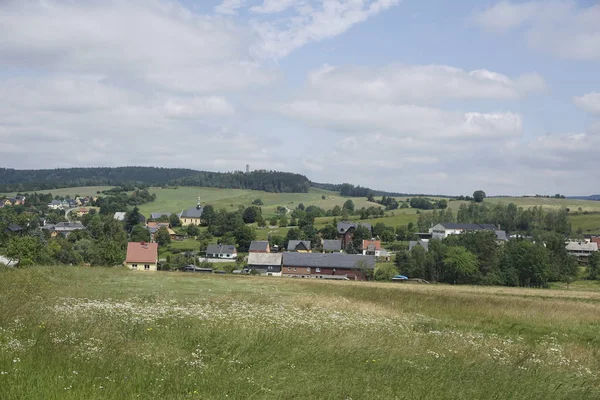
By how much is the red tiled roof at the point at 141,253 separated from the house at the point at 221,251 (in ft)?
150

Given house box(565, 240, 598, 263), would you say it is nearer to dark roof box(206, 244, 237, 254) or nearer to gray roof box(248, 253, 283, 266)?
gray roof box(248, 253, 283, 266)

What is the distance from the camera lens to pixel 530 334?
21578mm

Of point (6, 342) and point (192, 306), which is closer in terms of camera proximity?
point (6, 342)

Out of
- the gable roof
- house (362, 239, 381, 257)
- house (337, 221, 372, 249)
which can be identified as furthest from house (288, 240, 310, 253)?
the gable roof

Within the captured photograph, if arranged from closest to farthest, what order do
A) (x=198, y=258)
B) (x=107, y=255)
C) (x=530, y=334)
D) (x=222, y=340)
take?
(x=222, y=340) → (x=530, y=334) → (x=107, y=255) → (x=198, y=258)

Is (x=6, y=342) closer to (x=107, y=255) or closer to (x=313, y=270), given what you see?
(x=107, y=255)

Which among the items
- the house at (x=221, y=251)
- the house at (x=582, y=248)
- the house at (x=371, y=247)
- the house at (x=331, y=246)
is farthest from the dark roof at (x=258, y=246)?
the house at (x=582, y=248)

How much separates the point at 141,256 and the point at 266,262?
109ft

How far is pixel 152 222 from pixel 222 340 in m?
189

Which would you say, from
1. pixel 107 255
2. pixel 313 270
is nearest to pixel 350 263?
pixel 313 270

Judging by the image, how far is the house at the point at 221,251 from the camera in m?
127

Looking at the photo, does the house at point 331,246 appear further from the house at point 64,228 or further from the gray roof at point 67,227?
the gray roof at point 67,227

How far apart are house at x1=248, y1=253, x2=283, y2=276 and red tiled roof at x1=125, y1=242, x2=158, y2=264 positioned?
98.9ft

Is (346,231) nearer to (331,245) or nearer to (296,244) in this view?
(331,245)
